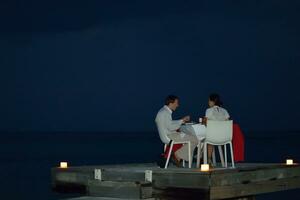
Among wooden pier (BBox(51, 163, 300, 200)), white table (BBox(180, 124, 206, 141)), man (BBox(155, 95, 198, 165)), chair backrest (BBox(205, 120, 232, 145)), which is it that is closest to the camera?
wooden pier (BBox(51, 163, 300, 200))

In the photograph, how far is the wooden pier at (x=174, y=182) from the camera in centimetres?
1177

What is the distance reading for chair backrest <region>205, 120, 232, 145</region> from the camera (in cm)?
1293

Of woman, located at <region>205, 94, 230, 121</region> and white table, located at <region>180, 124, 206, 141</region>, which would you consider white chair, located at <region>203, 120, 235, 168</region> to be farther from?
white table, located at <region>180, 124, 206, 141</region>

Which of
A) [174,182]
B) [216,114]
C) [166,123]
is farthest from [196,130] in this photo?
[174,182]

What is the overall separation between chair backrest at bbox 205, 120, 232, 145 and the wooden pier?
68cm

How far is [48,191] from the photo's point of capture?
3956cm

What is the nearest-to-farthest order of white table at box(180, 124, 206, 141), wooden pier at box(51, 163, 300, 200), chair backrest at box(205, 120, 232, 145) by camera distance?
wooden pier at box(51, 163, 300, 200) → chair backrest at box(205, 120, 232, 145) → white table at box(180, 124, 206, 141)

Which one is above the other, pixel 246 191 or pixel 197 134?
pixel 197 134

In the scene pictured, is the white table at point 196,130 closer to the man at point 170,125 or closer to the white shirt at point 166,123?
the man at point 170,125

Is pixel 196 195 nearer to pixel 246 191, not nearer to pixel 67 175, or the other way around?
pixel 246 191

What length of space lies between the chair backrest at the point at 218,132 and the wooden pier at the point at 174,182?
68cm

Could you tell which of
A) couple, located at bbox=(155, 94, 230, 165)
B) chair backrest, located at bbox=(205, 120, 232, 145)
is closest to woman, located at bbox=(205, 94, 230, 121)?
couple, located at bbox=(155, 94, 230, 165)

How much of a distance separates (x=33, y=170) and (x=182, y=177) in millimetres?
49596

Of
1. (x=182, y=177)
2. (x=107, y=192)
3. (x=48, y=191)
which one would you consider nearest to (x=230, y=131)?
(x=182, y=177)
